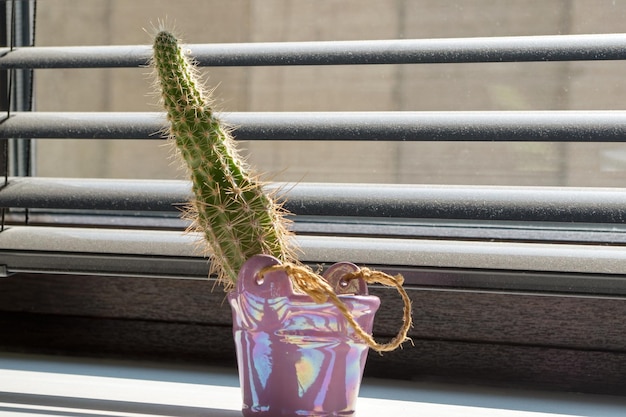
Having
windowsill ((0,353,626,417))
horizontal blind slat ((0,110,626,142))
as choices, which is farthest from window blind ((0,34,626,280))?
windowsill ((0,353,626,417))

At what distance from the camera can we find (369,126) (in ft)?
2.79

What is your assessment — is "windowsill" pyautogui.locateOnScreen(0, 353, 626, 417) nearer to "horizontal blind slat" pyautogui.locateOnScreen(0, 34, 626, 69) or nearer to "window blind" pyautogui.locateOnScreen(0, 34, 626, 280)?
"window blind" pyautogui.locateOnScreen(0, 34, 626, 280)

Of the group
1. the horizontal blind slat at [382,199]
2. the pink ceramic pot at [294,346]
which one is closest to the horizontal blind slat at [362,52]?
the horizontal blind slat at [382,199]

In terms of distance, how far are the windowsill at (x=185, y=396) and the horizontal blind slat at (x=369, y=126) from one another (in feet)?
0.78

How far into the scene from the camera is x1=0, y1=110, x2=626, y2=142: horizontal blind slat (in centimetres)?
81

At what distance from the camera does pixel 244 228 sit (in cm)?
67

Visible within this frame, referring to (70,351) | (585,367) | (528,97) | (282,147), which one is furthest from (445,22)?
(70,351)

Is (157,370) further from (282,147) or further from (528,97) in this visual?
(528,97)

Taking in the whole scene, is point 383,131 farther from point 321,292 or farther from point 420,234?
point 321,292

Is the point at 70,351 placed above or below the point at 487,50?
below

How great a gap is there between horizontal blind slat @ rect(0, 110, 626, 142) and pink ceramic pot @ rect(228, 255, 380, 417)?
0.67 ft

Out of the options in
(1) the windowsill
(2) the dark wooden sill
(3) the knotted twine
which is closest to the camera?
(3) the knotted twine

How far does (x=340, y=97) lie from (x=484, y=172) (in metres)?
0.18

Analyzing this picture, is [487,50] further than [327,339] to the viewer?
Yes
